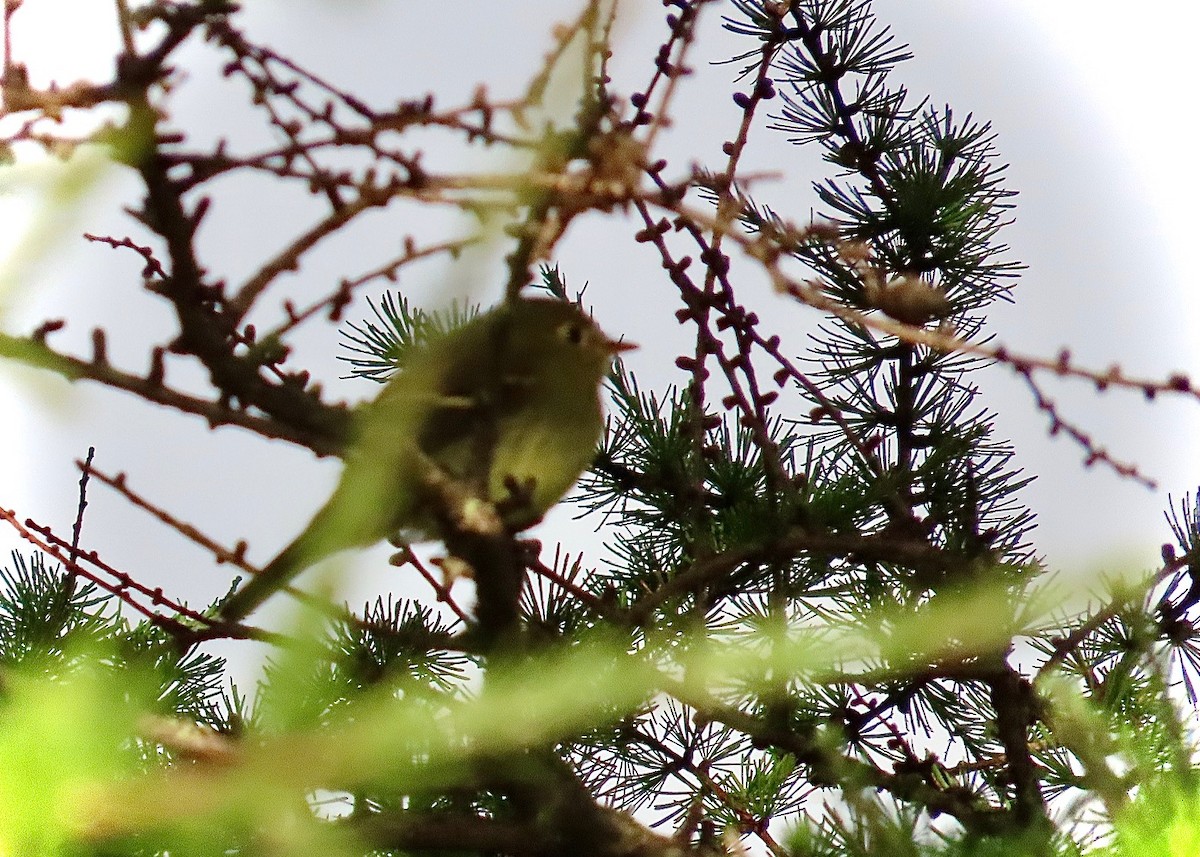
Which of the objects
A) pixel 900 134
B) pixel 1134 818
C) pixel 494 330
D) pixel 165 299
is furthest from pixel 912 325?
pixel 900 134

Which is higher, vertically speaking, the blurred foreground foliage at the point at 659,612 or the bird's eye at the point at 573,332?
the bird's eye at the point at 573,332

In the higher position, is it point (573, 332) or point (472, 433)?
point (573, 332)

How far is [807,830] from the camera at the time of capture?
731 millimetres

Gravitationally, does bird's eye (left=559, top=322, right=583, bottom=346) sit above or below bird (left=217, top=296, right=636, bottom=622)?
above

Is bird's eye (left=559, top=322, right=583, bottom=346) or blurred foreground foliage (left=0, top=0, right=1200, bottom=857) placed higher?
bird's eye (left=559, top=322, right=583, bottom=346)

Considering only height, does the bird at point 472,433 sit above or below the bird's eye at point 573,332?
below

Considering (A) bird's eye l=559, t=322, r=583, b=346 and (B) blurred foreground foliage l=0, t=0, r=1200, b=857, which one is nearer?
(B) blurred foreground foliage l=0, t=0, r=1200, b=857

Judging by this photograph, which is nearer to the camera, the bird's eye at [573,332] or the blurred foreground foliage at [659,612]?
the blurred foreground foliage at [659,612]

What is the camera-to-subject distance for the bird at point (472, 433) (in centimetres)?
53

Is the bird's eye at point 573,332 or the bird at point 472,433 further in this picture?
the bird's eye at point 573,332

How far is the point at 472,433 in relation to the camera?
3.70 ft

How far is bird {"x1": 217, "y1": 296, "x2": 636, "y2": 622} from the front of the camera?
0.53 meters

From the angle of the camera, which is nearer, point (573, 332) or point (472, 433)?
point (472, 433)

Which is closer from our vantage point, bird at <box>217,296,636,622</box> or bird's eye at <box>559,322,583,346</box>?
bird at <box>217,296,636,622</box>
